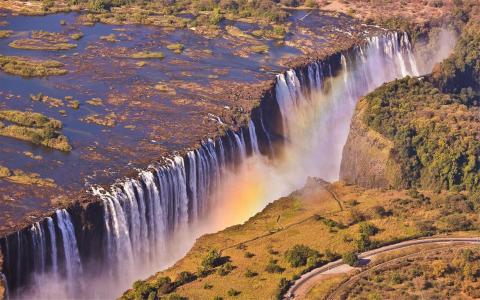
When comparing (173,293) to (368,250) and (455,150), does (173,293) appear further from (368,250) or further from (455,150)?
(455,150)

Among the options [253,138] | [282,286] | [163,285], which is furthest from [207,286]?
[253,138]

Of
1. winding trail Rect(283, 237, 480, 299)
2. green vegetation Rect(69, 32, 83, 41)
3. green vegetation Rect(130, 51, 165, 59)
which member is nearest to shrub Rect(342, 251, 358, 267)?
winding trail Rect(283, 237, 480, 299)

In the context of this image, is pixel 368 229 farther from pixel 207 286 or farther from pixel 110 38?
pixel 110 38

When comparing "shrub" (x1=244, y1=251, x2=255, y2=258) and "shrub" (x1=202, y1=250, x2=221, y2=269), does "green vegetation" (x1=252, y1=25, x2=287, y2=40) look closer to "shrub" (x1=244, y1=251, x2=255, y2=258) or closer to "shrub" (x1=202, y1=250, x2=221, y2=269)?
"shrub" (x1=244, y1=251, x2=255, y2=258)

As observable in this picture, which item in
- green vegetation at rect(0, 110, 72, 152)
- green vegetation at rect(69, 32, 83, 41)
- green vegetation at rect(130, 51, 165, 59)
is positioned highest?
green vegetation at rect(69, 32, 83, 41)

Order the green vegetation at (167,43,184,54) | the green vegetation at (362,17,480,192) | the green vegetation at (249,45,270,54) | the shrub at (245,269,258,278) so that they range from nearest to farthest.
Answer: the shrub at (245,269,258,278) → the green vegetation at (362,17,480,192) → the green vegetation at (167,43,184,54) → the green vegetation at (249,45,270,54)

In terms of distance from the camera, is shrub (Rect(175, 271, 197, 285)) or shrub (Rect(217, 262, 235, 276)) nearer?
shrub (Rect(175, 271, 197, 285))
